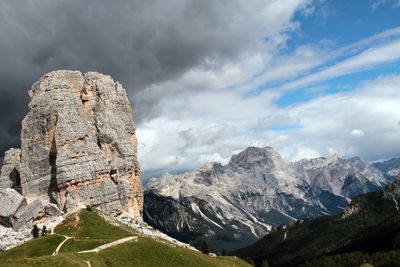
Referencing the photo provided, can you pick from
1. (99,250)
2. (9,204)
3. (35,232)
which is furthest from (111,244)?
(9,204)

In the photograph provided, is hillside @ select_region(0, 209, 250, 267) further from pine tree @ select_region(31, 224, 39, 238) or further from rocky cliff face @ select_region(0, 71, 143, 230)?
rocky cliff face @ select_region(0, 71, 143, 230)

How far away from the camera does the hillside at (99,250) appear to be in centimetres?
11766

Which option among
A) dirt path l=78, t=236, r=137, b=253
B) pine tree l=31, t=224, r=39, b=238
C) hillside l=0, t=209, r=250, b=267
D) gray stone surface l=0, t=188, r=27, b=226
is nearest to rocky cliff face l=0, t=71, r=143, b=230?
gray stone surface l=0, t=188, r=27, b=226

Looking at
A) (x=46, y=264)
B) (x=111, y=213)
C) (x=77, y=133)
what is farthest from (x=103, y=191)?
(x=46, y=264)

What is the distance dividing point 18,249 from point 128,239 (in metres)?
30.9

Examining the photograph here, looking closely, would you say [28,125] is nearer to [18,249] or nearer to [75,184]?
[75,184]

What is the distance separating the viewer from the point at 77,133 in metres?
193

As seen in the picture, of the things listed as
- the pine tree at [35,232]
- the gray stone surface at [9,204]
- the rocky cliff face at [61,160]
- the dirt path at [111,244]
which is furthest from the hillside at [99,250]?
the rocky cliff face at [61,160]

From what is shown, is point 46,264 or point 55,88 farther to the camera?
point 55,88

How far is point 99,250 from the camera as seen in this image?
416ft

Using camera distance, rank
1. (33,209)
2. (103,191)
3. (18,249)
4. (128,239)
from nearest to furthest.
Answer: (18,249) < (128,239) < (33,209) < (103,191)

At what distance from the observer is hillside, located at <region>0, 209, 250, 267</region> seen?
117656 mm

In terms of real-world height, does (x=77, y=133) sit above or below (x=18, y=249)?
above

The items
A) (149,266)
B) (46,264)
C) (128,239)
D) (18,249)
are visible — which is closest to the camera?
(46,264)
